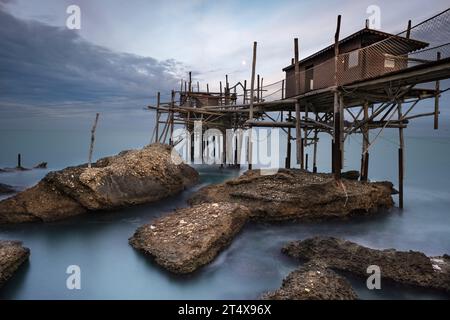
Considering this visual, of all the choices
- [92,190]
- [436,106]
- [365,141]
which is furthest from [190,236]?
[436,106]

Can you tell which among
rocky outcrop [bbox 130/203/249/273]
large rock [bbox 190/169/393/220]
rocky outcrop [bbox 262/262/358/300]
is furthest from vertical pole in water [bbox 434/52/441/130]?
rocky outcrop [bbox 262/262/358/300]

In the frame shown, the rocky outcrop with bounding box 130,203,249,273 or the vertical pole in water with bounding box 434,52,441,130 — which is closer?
the rocky outcrop with bounding box 130,203,249,273

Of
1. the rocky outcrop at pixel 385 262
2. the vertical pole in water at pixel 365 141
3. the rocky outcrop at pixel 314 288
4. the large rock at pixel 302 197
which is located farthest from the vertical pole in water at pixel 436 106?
the rocky outcrop at pixel 314 288

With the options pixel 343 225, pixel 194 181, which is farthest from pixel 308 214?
pixel 194 181

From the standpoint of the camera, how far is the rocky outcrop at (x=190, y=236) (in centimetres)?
775

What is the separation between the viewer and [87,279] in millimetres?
7844

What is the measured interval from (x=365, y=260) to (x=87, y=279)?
803 centimetres

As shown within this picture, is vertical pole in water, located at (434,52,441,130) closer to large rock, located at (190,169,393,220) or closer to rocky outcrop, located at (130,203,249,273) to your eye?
large rock, located at (190,169,393,220)

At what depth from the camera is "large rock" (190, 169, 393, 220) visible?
12109mm

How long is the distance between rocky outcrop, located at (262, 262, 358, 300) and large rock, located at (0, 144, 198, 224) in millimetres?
10154

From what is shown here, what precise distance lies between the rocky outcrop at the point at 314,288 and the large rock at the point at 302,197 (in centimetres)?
568

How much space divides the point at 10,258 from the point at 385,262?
1057 centimetres
